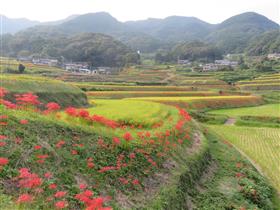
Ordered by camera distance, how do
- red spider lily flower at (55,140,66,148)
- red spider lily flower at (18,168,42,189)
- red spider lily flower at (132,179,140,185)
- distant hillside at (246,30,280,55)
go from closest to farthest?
red spider lily flower at (18,168,42,189) < red spider lily flower at (55,140,66,148) < red spider lily flower at (132,179,140,185) < distant hillside at (246,30,280,55)

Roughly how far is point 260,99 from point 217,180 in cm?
4140

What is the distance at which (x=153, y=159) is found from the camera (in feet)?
48.8

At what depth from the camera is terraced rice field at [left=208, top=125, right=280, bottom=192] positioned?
2176 cm

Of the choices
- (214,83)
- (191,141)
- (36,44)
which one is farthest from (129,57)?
(191,141)

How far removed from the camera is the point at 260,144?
28719mm

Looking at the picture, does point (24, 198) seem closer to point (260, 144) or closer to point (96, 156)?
point (96, 156)

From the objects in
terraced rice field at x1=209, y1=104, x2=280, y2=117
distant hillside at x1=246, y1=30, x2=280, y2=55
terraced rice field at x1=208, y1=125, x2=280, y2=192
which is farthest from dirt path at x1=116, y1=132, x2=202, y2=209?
distant hillside at x1=246, y1=30, x2=280, y2=55

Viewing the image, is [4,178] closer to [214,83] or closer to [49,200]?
[49,200]

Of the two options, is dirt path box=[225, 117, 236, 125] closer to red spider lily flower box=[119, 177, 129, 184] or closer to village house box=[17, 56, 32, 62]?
red spider lily flower box=[119, 177, 129, 184]

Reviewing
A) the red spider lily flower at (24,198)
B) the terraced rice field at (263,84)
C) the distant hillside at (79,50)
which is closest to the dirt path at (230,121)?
the terraced rice field at (263,84)

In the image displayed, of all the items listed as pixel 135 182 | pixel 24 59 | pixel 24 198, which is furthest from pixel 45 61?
pixel 24 198

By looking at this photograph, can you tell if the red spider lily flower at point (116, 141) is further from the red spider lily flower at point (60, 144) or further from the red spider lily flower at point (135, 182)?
the red spider lily flower at point (60, 144)

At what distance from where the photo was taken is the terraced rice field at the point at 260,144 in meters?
21.8

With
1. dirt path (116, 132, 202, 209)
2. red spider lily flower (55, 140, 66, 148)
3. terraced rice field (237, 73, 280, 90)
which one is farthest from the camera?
terraced rice field (237, 73, 280, 90)
